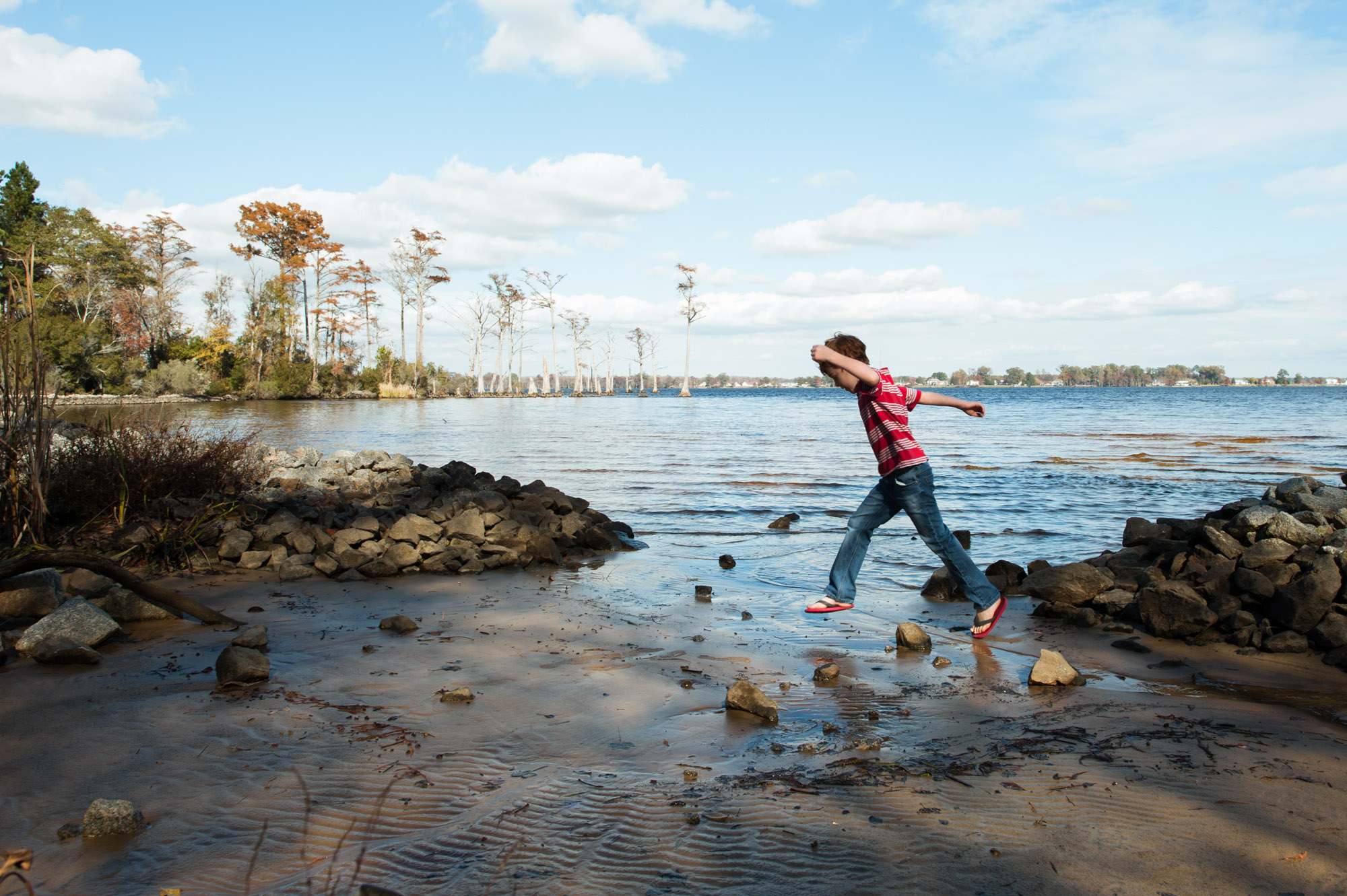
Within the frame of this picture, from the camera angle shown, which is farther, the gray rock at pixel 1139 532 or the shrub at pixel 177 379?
the shrub at pixel 177 379

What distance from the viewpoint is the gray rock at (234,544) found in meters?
6.82

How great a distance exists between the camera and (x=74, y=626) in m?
4.41

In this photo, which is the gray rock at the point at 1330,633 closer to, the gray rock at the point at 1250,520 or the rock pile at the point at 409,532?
the gray rock at the point at 1250,520

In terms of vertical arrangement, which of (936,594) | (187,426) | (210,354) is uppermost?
(210,354)

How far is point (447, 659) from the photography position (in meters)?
4.59

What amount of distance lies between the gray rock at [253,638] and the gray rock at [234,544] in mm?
2581

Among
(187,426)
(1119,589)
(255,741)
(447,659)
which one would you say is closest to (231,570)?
(187,426)

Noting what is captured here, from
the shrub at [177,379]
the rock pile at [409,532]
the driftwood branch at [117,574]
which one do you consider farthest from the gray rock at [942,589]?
the shrub at [177,379]

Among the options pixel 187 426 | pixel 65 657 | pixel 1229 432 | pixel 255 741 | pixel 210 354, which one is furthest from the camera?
pixel 210 354

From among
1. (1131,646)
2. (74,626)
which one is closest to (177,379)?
(74,626)

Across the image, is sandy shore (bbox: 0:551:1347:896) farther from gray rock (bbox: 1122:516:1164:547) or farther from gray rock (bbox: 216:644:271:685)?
gray rock (bbox: 1122:516:1164:547)

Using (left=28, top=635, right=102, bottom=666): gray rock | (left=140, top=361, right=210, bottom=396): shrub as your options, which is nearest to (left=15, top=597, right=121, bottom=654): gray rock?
(left=28, top=635, right=102, bottom=666): gray rock

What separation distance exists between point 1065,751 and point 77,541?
7.18m

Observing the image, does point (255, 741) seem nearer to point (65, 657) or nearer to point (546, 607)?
point (65, 657)
